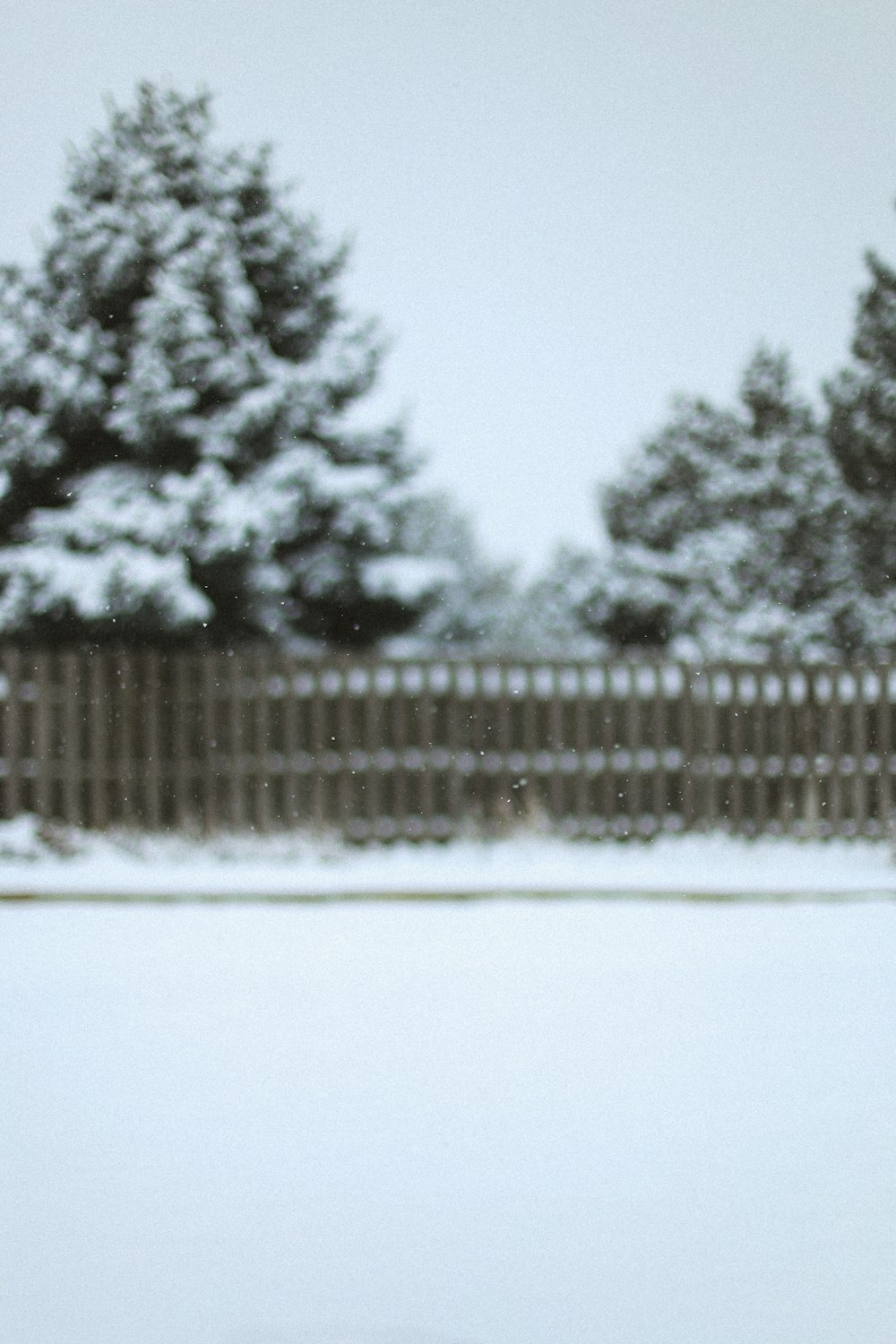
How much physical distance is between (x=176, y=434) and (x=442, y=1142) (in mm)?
14435

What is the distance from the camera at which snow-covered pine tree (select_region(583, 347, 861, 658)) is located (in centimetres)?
2392

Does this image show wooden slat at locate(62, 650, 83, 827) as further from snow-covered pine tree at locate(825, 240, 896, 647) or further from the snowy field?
snow-covered pine tree at locate(825, 240, 896, 647)

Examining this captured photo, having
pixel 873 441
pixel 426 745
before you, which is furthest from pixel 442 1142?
pixel 873 441

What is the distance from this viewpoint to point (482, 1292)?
3.50m

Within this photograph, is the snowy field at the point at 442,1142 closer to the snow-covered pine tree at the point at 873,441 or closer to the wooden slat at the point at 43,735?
the wooden slat at the point at 43,735

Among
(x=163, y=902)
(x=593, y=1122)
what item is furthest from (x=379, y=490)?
(x=593, y=1122)

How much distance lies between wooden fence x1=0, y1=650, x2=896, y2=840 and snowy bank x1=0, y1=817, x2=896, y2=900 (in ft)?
0.68

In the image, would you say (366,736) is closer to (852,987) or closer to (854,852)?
(854,852)

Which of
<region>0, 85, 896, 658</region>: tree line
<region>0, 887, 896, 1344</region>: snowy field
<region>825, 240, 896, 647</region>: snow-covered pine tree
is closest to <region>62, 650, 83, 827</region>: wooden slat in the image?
<region>0, 85, 896, 658</region>: tree line

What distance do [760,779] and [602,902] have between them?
13.2 ft

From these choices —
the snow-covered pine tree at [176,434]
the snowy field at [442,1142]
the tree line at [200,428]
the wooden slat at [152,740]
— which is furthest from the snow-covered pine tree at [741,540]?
the snowy field at [442,1142]

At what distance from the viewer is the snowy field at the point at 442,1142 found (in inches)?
136

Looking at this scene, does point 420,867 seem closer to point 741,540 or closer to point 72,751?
point 72,751

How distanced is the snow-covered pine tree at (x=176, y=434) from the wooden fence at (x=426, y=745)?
3757 mm
